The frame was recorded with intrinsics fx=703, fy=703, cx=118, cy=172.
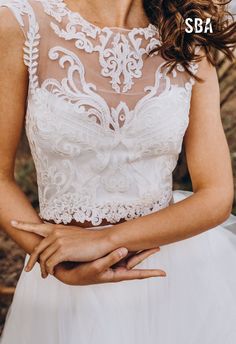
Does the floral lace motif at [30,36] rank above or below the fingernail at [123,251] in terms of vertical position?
above

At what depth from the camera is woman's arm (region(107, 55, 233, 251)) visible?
1.49 m

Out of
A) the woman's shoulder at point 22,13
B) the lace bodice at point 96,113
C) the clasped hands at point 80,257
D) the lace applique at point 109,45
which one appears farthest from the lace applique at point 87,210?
the woman's shoulder at point 22,13

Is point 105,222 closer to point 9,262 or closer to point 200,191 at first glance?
point 200,191

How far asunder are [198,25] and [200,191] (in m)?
0.43

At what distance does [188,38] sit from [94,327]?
71cm

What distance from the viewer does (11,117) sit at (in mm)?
1507

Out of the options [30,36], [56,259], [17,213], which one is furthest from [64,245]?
[30,36]

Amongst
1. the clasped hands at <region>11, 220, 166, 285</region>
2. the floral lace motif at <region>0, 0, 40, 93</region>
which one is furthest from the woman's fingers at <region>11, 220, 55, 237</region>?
the floral lace motif at <region>0, 0, 40, 93</region>

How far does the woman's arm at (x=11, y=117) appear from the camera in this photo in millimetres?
1486

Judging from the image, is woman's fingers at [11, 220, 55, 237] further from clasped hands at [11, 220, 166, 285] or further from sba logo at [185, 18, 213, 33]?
sba logo at [185, 18, 213, 33]

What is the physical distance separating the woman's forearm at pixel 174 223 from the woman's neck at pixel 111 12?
17.3 inches

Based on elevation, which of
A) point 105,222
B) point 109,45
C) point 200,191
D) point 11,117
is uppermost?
point 109,45

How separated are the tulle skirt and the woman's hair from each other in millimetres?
442

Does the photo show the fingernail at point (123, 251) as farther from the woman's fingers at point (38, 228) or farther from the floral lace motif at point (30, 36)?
the floral lace motif at point (30, 36)
